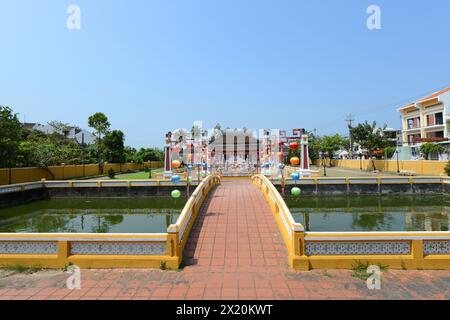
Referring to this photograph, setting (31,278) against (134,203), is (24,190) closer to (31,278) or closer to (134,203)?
(134,203)

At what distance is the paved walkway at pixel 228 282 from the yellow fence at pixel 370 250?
186mm

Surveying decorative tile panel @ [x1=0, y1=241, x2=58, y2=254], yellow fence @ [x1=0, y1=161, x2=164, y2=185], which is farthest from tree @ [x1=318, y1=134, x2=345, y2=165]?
decorative tile panel @ [x1=0, y1=241, x2=58, y2=254]

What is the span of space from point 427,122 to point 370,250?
41.6 metres

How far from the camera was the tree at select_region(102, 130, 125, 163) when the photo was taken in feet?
137

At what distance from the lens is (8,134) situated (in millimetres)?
20359

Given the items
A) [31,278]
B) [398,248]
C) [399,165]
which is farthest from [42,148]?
[399,165]

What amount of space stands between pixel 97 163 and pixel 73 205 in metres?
21.6

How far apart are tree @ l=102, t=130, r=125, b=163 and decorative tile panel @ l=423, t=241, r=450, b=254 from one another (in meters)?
41.0

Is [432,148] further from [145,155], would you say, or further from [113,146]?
[145,155]

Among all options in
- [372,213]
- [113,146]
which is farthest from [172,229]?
[113,146]

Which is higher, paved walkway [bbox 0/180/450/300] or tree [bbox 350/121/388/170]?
tree [bbox 350/121/388/170]

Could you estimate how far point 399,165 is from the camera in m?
Result: 34.2

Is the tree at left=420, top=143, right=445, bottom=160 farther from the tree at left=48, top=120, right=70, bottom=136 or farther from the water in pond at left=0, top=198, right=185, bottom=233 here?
the tree at left=48, top=120, right=70, bottom=136
